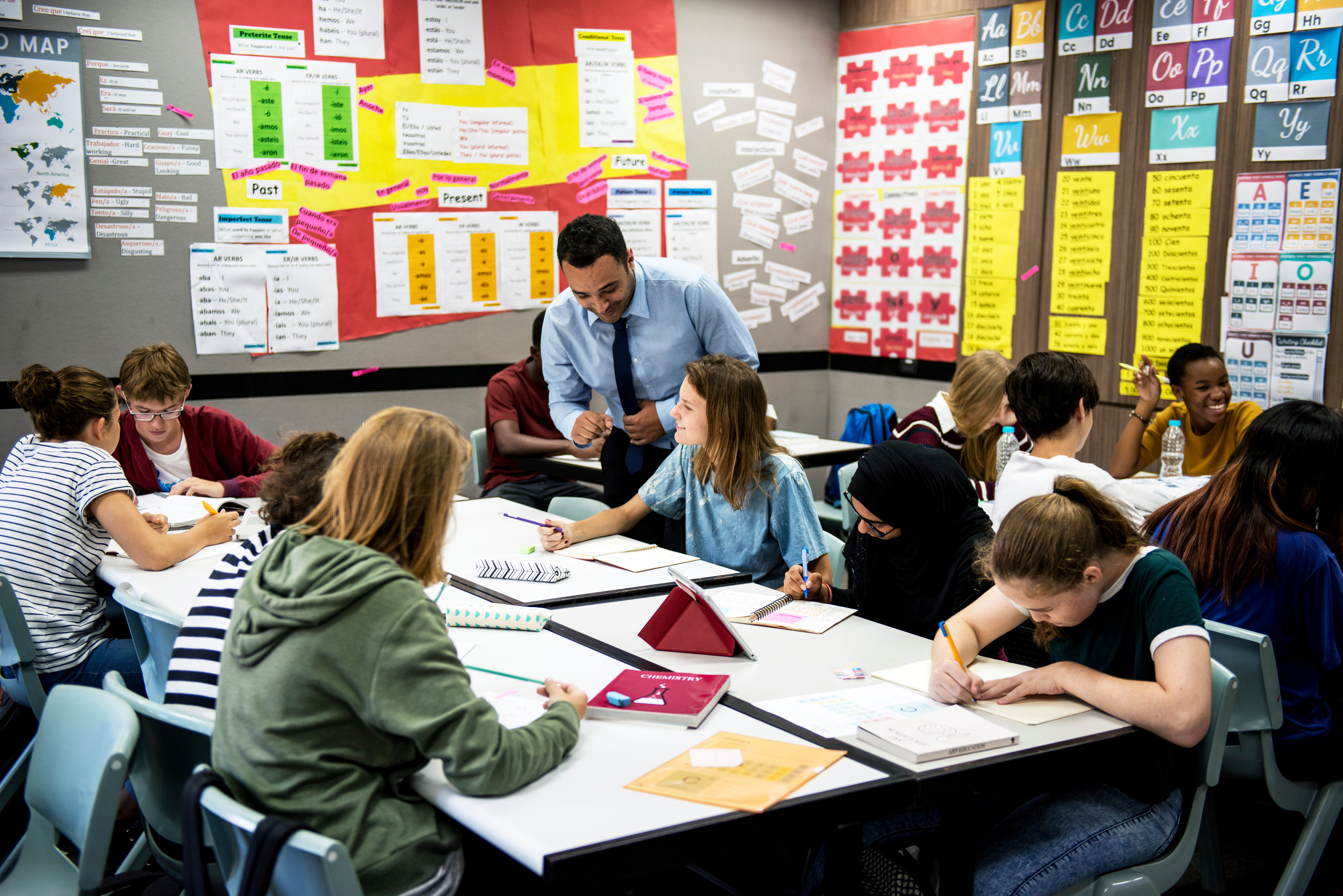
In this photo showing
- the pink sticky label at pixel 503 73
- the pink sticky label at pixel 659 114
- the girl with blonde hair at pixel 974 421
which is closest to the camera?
the girl with blonde hair at pixel 974 421

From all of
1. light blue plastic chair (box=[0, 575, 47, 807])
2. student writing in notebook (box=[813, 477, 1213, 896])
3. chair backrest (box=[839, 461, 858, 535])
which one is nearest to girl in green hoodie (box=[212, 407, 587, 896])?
student writing in notebook (box=[813, 477, 1213, 896])

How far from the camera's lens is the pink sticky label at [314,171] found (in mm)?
4605

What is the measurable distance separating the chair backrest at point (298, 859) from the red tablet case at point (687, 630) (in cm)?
85

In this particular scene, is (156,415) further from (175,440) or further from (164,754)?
(164,754)

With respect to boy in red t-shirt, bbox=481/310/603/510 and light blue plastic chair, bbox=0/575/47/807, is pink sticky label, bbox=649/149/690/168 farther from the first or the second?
light blue plastic chair, bbox=0/575/47/807

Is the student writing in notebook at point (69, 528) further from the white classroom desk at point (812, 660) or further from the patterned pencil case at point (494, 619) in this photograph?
the white classroom desk at point (812, 660)

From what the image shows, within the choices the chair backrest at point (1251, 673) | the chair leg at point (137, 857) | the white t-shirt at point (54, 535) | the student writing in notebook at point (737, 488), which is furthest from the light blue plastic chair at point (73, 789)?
the chair backrest at point (1251, 673)

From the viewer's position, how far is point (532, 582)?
265 cm

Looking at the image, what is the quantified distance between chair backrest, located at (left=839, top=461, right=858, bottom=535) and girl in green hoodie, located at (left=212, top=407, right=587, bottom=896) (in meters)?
2.31

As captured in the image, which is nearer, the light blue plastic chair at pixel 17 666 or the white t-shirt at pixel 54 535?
the light blue plastic chair at pixel 17 666

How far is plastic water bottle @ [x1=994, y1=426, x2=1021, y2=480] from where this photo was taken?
3758 millimetres

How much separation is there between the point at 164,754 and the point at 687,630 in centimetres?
94

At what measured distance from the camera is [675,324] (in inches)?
137

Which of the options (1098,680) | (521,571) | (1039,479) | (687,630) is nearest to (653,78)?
(1039,479)
